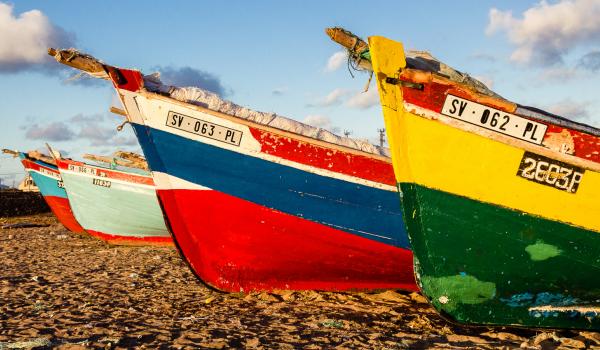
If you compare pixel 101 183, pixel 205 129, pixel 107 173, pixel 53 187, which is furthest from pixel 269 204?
pixel 53 187

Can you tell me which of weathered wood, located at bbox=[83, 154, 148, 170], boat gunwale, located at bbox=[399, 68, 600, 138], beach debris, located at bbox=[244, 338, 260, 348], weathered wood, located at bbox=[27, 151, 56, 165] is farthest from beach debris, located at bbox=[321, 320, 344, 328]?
weathered wood, located at bbox=[27, 151, 56, 165]

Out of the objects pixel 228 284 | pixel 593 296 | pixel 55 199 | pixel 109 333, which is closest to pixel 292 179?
pixel 228 284

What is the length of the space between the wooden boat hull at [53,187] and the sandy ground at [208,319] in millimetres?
8664

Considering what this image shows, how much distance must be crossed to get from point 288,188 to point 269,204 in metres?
0.33

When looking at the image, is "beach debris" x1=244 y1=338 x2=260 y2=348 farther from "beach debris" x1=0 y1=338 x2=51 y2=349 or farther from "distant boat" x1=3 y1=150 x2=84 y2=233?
"distant boat" x1=3 y1=150 x2=84 y2=233

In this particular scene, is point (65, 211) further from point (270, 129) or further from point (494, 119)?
point (494, 119)

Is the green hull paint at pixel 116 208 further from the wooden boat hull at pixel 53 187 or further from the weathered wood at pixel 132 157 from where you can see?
the wooden boat hull at pixel 53 187

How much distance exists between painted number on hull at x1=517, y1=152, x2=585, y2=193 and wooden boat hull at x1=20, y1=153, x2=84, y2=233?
51.7 ft

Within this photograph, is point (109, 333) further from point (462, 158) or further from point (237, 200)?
point (462, 158)

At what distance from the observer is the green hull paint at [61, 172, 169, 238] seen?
1255 centimetres

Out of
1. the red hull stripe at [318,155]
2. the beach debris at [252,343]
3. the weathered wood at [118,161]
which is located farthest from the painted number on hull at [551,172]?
the weathered wood at [118,161]

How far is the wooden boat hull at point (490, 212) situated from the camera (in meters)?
4.25

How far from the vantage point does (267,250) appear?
249 inches

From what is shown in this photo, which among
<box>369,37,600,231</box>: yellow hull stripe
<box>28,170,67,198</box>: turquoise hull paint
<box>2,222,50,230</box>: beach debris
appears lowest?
<box>2,222,50,230</box>: beach debris
